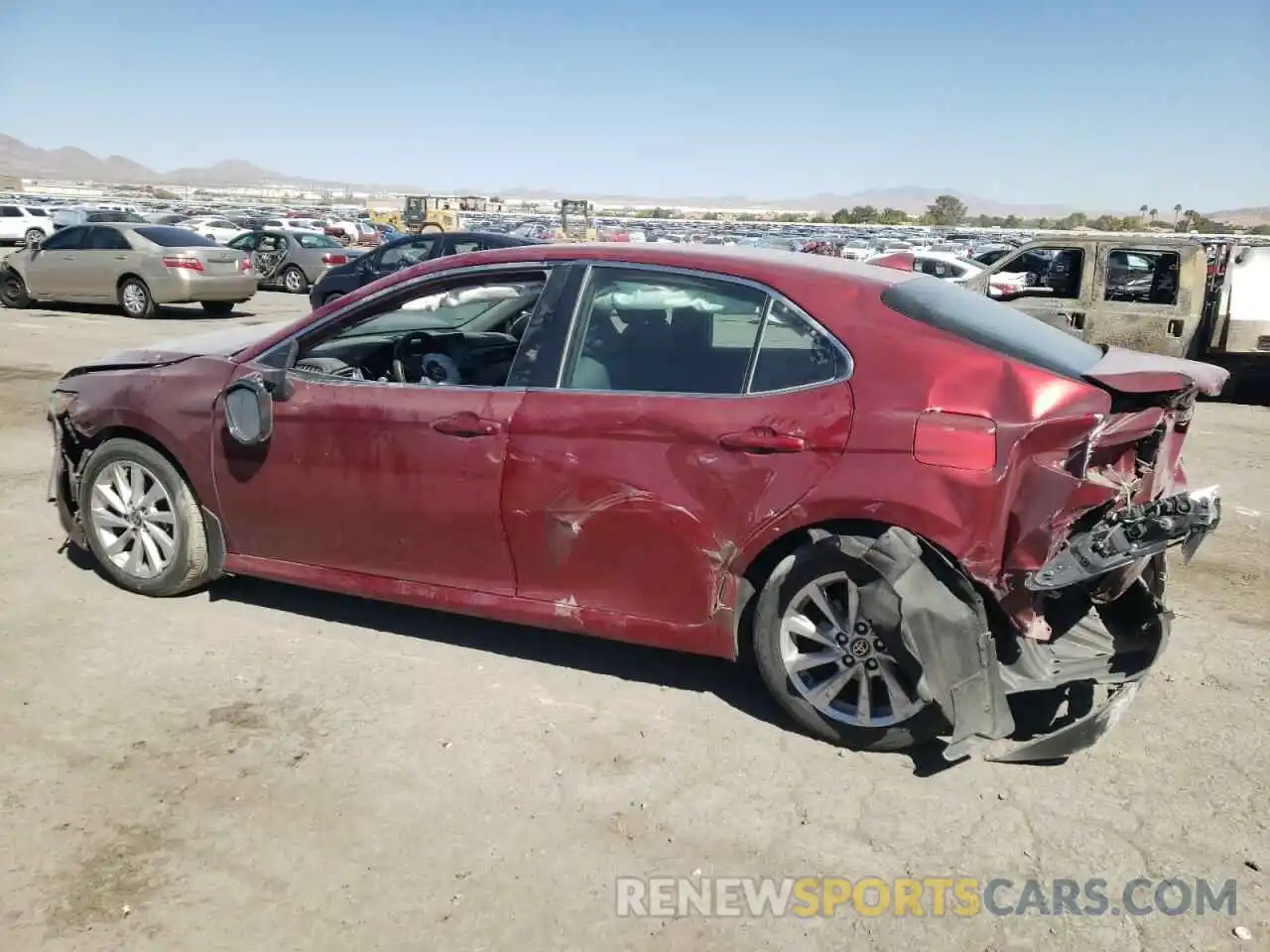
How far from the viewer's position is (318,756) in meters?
3.58

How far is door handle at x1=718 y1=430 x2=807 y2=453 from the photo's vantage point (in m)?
3.55

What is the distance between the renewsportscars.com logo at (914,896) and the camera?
2.85 metres

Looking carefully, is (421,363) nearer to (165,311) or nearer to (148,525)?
(148,525)

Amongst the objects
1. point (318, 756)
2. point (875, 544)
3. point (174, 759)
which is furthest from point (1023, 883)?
point (174, 759)

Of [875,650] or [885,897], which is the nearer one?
[885,897]

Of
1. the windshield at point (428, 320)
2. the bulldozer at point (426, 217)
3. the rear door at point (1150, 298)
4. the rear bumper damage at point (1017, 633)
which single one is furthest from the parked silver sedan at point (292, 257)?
the rear bumper damage at point (1017, 633)

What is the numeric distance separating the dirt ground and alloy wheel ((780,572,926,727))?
7.4 inches

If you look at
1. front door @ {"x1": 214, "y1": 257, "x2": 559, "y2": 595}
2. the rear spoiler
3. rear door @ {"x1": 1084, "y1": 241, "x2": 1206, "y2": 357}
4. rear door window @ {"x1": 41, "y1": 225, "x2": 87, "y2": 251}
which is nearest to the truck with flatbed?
rear door @ {"x1": 1084, "y1": 241, "x2": 1206, "y2": 357}

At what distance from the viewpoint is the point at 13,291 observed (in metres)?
18.5

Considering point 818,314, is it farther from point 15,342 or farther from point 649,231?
point 649,231

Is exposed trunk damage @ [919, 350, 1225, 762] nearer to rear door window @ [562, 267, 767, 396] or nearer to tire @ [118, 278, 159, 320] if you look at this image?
rear door window @ [562, 267, 767, 396]

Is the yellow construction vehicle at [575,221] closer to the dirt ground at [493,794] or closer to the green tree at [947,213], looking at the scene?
the dirt ground at [493,794]

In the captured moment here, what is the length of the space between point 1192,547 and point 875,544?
1.12 meters

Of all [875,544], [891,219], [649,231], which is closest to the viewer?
[875,544]
